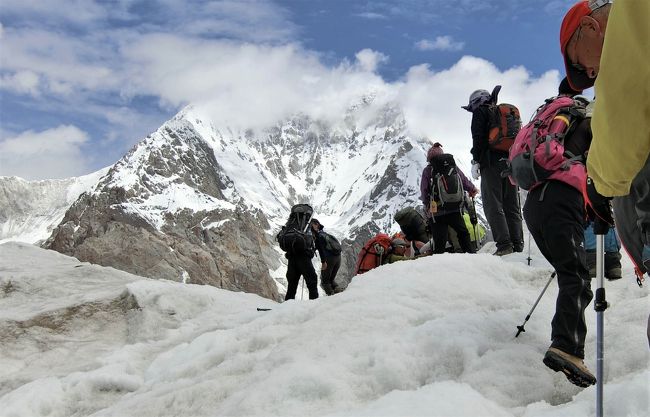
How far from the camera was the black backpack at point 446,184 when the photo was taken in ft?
31.6

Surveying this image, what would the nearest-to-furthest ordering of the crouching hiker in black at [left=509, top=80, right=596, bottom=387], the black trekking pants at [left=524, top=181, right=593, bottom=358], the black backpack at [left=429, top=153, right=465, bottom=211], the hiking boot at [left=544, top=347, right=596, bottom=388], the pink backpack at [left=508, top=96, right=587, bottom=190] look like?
the hiking boot at [left=544, top=347, right=596, bottom=388]
the crouching hiker in black at [left=509, top=80, right=596, bottom=387]
the black trekking pants at [left=524, top=181, right=593, bottom=358]
the pink backpack at [left=508, top=96, right=587, bottom=190]
the black backpack at [left=429, top=153, right=465, bottom=211]

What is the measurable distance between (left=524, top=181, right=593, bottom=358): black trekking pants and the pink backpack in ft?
0.33

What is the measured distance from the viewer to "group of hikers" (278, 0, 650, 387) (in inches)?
84.2

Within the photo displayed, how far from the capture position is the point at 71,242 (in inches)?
7057

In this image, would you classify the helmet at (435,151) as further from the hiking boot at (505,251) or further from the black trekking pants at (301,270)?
the black trekking pants at (301,270)

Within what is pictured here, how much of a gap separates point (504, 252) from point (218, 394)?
615cm

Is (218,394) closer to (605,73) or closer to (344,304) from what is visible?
(344,304)

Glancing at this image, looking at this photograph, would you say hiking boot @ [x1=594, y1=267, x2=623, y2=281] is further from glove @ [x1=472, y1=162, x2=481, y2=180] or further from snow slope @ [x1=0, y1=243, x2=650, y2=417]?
glove @ [x1=472, y1=162, x2=481, y2=180]

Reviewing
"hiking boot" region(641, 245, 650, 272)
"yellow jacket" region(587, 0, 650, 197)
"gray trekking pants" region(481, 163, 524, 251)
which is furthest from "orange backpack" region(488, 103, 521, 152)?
"yellow jacket" region(587, 0, 650, 197)

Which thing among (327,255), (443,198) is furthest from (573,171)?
(327,255)

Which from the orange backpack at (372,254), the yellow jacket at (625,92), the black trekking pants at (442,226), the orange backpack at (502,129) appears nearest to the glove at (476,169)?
the orange backpack at (502,129)

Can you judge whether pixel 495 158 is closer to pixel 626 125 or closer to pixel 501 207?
pixel 501 207

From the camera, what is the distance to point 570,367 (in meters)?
3.88

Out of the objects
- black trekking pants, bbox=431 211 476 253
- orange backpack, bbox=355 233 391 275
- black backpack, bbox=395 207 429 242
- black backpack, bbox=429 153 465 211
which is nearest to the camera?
black backpack, bbox=429 153 465 211
